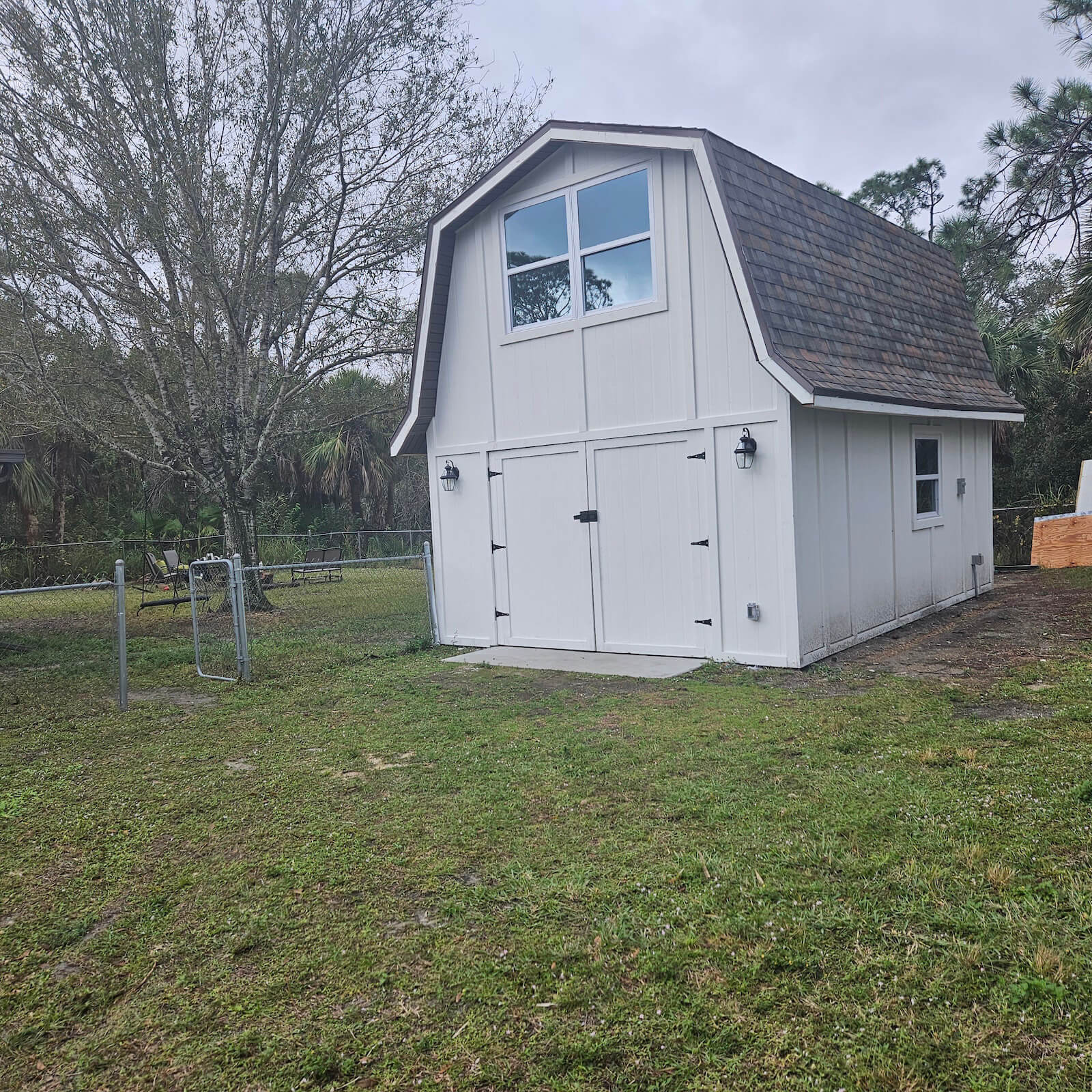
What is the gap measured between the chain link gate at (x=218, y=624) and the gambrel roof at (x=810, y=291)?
279 centimetres

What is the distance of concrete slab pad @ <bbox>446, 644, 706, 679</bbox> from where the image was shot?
8008 mm

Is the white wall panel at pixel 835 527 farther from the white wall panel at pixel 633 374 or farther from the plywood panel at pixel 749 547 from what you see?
the white wall panel at pixel 633 374

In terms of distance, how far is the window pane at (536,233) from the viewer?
906cm

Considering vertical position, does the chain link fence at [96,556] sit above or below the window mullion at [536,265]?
below

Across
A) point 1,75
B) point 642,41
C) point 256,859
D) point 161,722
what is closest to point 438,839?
point 256,859

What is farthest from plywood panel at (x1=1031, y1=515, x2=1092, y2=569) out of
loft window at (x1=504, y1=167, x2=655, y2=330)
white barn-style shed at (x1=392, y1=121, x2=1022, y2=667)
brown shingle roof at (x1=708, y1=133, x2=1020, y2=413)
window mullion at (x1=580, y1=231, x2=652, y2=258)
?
window mullion at (x1=580, y1=231, x2=652, y2=258)

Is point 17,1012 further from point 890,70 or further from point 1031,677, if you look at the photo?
point 890,70

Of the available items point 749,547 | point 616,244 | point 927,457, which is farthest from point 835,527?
point 616,244

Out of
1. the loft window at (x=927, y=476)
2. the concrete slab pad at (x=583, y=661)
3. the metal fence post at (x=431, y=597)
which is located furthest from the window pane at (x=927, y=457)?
the metal fence post at (x=431, y=597)

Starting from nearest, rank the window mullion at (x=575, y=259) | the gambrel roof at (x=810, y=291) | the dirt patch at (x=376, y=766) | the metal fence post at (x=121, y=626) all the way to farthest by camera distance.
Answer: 1. the dirt patch at (x=376, y=766)
2. the metal fence post at (x=121, y=626)
3. the gambrel roof at (x=810, y=291)
4. the window mullion at (x=575, y=259)

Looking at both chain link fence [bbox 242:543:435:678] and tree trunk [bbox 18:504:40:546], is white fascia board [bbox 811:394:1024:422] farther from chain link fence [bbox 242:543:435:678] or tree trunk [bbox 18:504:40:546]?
tree trunk [bbox 18:504:40:546]

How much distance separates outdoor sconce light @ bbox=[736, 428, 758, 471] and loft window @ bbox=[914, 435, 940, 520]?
3.34 metres

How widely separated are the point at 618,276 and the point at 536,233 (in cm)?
117

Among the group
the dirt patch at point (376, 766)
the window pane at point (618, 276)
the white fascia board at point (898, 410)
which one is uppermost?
the window pane at point (618, 276)
